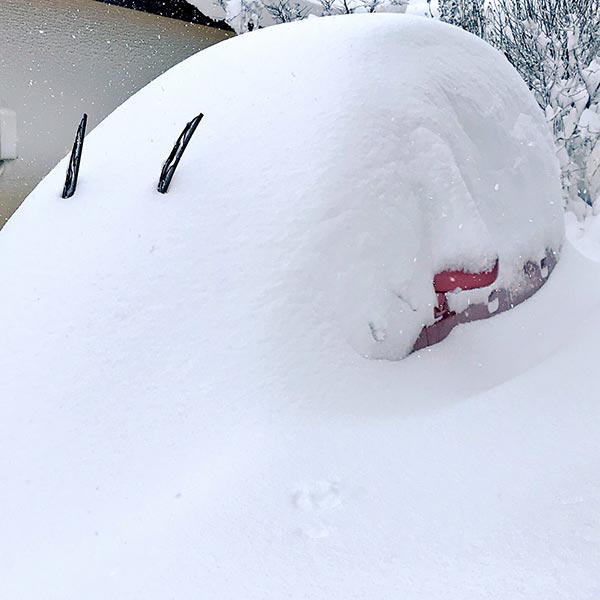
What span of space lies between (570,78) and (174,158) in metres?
7.25

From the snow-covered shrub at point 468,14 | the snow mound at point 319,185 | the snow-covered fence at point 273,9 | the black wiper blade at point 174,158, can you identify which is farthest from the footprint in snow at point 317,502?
the snow-covered shrub at point 468,14

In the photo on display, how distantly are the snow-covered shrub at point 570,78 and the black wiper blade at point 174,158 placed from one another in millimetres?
6831

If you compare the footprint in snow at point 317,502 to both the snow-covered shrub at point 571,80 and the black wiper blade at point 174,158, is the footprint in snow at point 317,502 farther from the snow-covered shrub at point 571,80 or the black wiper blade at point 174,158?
the snow-covered shrub at point 571,80

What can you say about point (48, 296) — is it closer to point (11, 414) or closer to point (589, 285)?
point (11, 414)

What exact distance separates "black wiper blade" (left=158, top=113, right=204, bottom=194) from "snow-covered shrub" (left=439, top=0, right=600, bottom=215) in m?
6.83

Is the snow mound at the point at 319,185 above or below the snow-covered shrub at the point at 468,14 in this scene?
above

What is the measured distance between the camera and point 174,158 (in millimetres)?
1958

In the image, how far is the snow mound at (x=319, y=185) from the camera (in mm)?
1775

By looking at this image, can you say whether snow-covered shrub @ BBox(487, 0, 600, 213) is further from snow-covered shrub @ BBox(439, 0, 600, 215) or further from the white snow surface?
the white snow surface

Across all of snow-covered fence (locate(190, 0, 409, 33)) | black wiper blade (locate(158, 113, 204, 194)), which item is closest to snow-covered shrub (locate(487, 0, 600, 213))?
snow-covered fence (locate(190, 0, 409, 33))

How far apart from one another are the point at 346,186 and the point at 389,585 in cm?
98

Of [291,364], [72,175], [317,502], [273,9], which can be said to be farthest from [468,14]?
[317,502]

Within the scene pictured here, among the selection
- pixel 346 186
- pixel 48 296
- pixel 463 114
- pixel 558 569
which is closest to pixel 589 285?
pixel 463 114

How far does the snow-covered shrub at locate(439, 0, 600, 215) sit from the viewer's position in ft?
26.0
